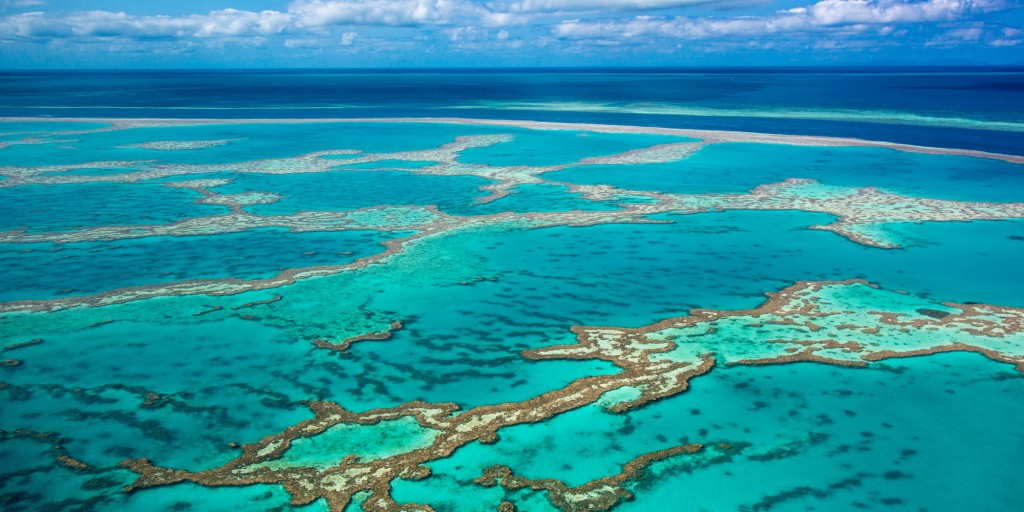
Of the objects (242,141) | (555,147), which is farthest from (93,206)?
(555,147)

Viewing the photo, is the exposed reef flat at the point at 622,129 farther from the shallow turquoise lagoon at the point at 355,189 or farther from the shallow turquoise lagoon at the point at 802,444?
the shallow turquoise lagoon at the point at 802,444

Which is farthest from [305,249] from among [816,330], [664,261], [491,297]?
[816,330]

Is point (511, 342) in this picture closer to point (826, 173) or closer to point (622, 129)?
point (826, 173)

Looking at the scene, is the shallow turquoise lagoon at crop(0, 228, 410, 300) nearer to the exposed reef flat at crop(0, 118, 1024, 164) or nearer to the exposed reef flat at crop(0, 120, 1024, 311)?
the exposed reef flat at crop(0, 120, 1024, 311)

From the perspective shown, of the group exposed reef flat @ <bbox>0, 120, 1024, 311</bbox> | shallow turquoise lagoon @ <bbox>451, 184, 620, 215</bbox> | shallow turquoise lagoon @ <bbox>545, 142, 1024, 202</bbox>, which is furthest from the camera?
shallow turquoise lagoon @ <bbox>545, 142, 1024, 202</bbox>

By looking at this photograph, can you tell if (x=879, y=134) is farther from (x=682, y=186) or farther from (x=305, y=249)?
(x=305, y=249)

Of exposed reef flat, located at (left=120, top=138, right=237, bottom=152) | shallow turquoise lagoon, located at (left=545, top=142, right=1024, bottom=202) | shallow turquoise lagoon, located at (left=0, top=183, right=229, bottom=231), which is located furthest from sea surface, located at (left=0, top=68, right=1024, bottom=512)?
exposed reef flat, located at (left=120, top=138, right=237, bottom=152)

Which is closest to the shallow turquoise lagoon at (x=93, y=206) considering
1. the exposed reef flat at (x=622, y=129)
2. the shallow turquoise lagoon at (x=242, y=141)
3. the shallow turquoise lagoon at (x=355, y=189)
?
the shallow turquoise lagoon at (x=355, y=189)
